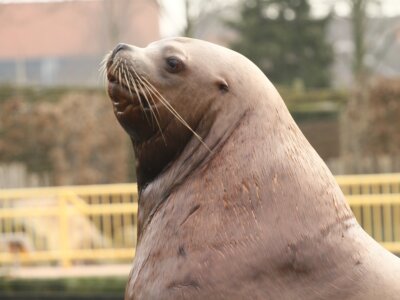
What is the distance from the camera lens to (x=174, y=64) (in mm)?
2635

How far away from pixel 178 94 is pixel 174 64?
93 mm

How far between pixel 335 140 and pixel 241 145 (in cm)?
1587

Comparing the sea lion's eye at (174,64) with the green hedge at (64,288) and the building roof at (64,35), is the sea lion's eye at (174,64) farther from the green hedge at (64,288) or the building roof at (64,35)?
the building roof at (64,35)

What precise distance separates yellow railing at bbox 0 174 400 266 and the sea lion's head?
276 inches

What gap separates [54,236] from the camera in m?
10.8

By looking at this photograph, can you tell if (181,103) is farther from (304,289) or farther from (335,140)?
(335,140)

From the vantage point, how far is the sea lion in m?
2.45

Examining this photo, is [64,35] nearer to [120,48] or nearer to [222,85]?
[120,48]

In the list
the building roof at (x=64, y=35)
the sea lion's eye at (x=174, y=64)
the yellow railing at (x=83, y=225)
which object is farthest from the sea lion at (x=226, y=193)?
the building roof at (x=64, y=35)

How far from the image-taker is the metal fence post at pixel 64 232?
389 inches

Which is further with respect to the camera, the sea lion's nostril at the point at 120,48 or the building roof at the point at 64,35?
the building roof at the point at 64,35

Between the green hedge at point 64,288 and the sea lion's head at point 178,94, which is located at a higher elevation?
the sea lion's head at point 178,94

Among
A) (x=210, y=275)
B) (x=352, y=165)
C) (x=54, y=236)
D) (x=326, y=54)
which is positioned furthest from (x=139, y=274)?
(x=326, y=54)

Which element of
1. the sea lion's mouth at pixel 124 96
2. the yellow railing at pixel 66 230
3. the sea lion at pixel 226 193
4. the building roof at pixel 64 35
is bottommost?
the building roof at pixel 64 35
